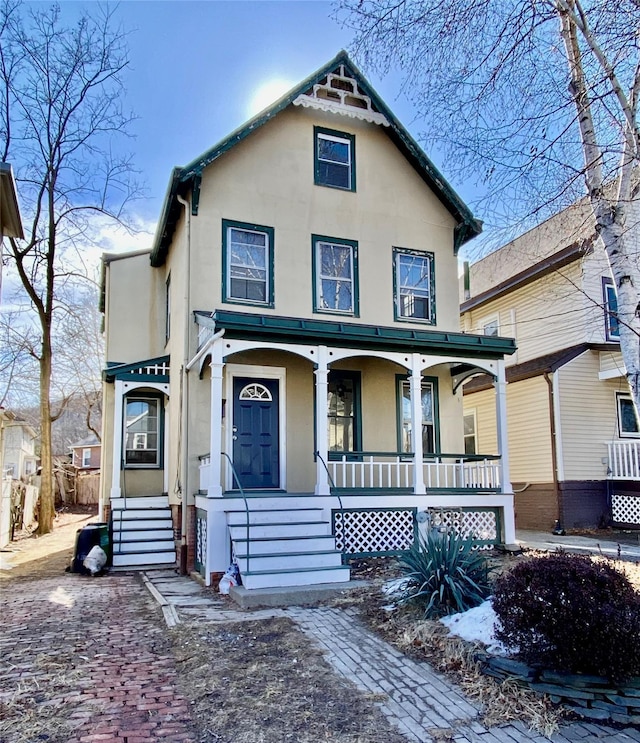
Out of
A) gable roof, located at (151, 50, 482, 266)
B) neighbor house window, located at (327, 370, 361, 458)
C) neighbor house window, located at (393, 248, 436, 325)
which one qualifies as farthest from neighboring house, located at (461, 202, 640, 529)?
neighbor house window, located at (327, 370, 361, 458)

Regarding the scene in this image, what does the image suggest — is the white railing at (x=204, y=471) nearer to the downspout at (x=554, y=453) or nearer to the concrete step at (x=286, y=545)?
the concrete step at (x=286, y=545)

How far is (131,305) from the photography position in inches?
600

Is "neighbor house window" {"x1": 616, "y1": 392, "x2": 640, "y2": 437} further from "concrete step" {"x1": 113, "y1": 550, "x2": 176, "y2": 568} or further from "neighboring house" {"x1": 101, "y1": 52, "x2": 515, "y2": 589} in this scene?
"concrete step" {"x1": 113, "y1": 550, "x2": 176, "y2": 568}

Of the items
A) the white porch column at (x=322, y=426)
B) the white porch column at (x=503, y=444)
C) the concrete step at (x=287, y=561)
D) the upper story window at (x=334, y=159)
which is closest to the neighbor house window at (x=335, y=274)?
the upper story window at (x=334, y=159)

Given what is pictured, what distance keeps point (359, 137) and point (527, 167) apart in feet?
23.4

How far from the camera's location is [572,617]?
15.0ft

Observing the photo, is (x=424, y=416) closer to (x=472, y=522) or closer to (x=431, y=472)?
(x=431, y=472)

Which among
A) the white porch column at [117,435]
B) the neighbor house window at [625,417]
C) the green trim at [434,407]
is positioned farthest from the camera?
the neighbor house window at [625,417]

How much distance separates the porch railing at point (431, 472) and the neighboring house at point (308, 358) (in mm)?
43

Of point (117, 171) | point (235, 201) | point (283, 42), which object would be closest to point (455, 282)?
point (235, 201)

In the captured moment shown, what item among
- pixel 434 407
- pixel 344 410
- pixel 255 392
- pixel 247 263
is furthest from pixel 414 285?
pixel 255 392

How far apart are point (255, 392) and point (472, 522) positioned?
4.84 m

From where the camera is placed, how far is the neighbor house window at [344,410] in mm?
12391

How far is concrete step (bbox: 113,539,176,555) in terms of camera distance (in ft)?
37.7
